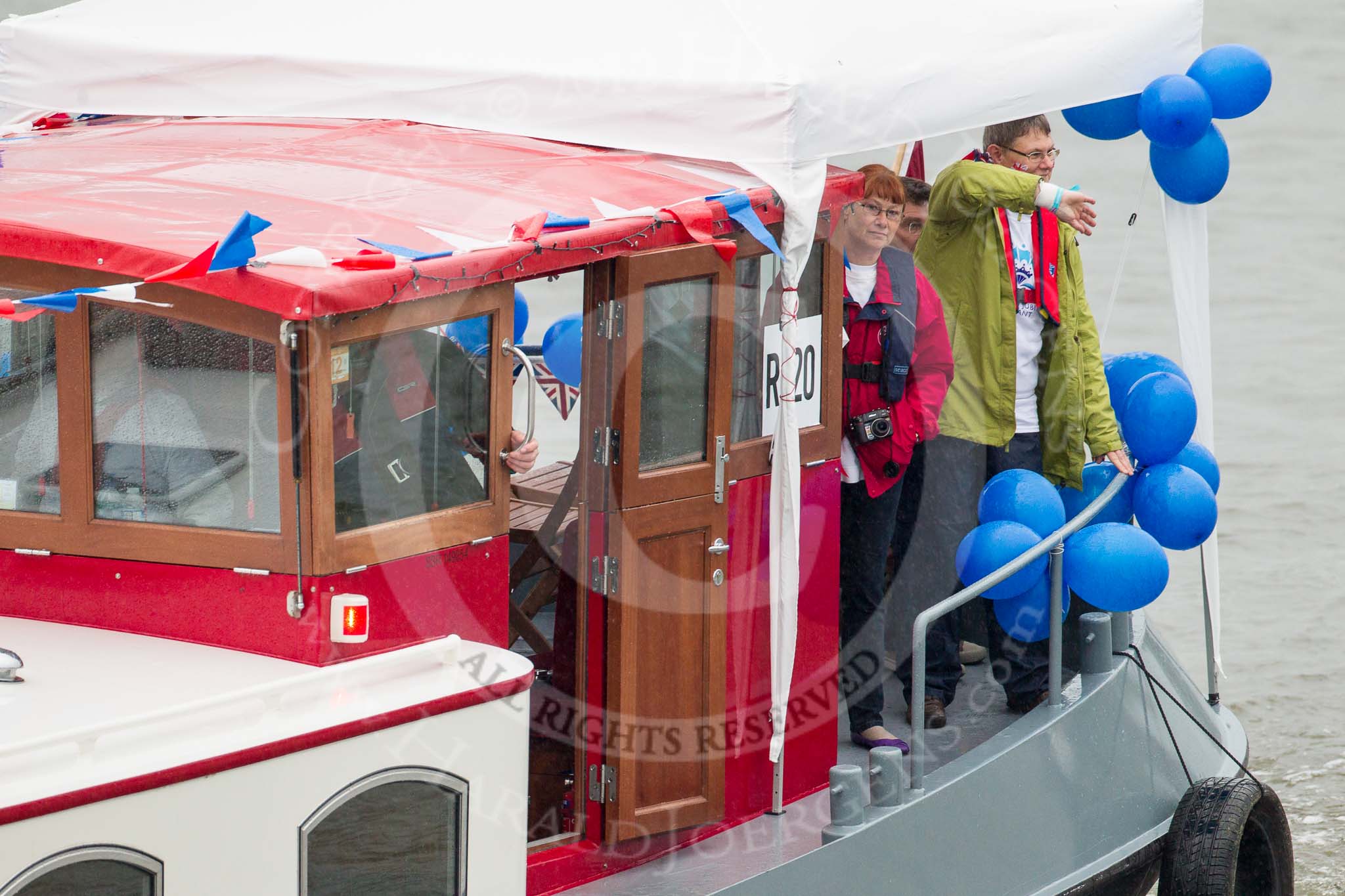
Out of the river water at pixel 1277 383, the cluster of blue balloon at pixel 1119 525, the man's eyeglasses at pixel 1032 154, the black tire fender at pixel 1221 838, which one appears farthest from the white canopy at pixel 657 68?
the river water at pixel 1277 383

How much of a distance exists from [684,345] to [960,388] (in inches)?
60.4

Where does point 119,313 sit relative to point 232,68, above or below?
below

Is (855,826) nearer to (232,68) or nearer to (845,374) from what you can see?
(845,374)

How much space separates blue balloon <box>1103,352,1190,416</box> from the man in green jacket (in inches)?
8.8

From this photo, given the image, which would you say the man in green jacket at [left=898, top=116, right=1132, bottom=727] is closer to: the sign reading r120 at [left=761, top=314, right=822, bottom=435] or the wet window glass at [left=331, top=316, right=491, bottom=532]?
the sign reading r120 at [left=761, top=314, right=822, bottom=435]

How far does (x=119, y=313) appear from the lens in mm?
4355

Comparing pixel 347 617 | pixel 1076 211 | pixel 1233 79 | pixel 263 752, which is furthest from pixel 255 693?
pixel 1233 79

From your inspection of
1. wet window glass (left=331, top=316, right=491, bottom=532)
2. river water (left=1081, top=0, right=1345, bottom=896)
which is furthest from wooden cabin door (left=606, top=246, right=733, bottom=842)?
river water (left=1081, top=0, right=1345, bottom=896)

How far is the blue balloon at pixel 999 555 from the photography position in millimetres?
5809

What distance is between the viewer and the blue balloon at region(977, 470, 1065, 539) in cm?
596

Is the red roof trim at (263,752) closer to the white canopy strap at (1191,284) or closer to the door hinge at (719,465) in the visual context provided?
the door hinge at (719,465)

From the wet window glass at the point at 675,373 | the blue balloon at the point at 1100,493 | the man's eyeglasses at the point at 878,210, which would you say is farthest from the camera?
the blue balloon at the point at 1100,493

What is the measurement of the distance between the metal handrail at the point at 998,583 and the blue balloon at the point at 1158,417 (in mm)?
118

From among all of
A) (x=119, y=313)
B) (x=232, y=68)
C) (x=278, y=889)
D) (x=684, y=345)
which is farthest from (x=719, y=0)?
(x=278, y=889)
